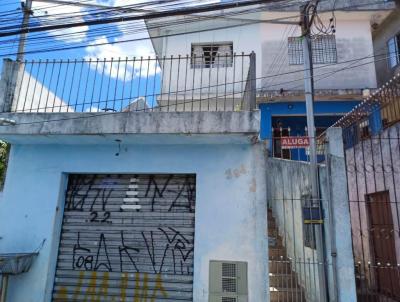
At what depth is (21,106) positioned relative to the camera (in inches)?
249

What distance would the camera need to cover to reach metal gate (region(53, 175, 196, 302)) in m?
5.49

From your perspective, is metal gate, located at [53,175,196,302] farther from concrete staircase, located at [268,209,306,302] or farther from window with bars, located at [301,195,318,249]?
window with bars, located at [301,195,318,249]

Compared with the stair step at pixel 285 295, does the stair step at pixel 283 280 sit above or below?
above

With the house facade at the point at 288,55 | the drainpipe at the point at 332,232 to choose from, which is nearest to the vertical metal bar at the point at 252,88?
the drainpipe at the point at 332,232

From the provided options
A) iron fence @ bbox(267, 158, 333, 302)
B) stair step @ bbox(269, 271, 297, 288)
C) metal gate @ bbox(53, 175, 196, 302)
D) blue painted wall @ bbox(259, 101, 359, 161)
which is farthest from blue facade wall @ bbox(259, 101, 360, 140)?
metal gate @ bbox(53, 175, 196, 302)

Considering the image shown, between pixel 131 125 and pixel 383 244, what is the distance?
573 cm

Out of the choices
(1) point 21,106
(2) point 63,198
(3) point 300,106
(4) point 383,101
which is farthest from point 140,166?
(3) point 300,106

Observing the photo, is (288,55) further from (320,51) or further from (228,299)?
(228,299)

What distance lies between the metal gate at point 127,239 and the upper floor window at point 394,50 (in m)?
11.1

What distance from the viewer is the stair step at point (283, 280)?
228 inches

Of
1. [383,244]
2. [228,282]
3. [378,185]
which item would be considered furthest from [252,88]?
[383,244]

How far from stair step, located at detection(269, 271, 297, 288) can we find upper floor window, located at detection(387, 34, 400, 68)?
10594mm

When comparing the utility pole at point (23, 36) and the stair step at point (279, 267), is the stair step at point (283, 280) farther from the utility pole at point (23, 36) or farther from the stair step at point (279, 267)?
the utility pole at point (23, 36)

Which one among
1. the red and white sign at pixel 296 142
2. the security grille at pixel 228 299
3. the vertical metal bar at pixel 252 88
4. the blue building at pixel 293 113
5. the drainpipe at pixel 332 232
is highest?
the blue building at pixel 293 113
